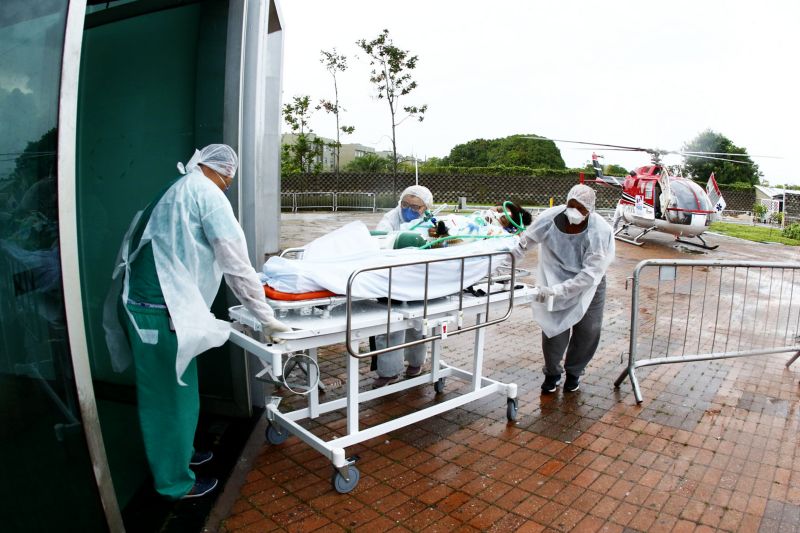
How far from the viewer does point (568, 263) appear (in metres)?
4.53

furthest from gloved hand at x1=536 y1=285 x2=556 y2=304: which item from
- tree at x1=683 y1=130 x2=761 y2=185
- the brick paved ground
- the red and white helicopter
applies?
tree at x1=683 y1=130 x2=761 y2=185

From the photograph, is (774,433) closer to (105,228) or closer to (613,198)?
(105,228)

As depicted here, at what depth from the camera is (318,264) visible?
326cm

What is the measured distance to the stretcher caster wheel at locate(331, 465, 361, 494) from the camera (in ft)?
10.4

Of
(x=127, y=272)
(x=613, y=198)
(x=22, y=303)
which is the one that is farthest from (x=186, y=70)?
(x=613, y=198)

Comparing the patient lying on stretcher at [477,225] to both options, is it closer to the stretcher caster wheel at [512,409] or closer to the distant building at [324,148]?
the stretcher caster wheel at [512,409]

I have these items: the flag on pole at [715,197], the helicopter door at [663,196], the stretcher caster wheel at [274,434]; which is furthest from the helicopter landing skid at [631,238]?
the stretcher caster wheel at [274,434]

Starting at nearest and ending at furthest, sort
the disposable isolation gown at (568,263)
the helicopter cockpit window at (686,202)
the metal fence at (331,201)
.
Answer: the disposable isolation gown at (568,263) → the helicopter cockpit window at (686,202) → the metal fence at (331,201)

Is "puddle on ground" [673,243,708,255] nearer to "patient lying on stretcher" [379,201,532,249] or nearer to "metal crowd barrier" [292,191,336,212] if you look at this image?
"patient lying on stretcher" [379,201,532,249]

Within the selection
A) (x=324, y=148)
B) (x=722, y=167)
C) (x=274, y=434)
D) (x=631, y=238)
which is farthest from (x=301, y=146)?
(x=722, y=167)

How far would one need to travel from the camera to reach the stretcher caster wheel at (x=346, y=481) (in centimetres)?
318

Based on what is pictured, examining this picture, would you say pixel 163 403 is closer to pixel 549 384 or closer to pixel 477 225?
pixel 477 225

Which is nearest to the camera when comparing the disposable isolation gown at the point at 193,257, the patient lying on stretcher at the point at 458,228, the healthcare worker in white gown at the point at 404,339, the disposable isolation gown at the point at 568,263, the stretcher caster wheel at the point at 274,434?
the disposable isolation gown at the point at 193,257

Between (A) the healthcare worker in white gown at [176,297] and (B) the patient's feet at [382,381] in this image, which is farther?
(B) the patient's feet at [382,381]
